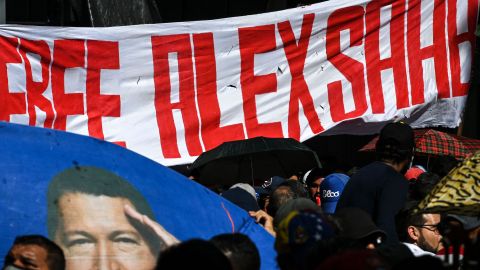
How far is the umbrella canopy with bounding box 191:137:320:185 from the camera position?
8.43 metres

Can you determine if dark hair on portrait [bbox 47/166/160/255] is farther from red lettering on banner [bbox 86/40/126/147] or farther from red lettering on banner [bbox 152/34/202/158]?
red lettering on banner [bbox 152/34/202/158]

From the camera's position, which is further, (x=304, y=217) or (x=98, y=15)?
(x=98, y=15)

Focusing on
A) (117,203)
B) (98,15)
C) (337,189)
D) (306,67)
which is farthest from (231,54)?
(117,203)

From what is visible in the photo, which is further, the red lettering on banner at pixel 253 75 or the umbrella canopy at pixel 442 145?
the umbrella canopy at pixel 442 145

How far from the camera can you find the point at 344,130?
9047 millimetres

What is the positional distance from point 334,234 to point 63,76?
5004 millimetres

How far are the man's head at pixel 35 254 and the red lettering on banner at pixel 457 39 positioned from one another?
5565 mm

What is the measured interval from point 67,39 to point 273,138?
1.79 metres

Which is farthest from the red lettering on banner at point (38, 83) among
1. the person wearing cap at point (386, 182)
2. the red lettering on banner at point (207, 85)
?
the person wearing cap at point (386, 182)

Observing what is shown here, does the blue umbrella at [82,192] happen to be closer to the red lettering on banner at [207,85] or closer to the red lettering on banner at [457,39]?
the red lettering on banner at [207,85]

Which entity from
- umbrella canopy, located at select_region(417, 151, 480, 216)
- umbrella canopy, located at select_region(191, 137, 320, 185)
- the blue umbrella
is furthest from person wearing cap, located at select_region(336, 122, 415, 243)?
umbrella canopy, located at select_region(191, 137, 320, 185)

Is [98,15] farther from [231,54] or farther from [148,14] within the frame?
[231,54]

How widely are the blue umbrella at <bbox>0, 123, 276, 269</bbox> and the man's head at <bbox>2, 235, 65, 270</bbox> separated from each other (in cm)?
14

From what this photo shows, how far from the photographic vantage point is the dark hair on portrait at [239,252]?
13.3 feet
